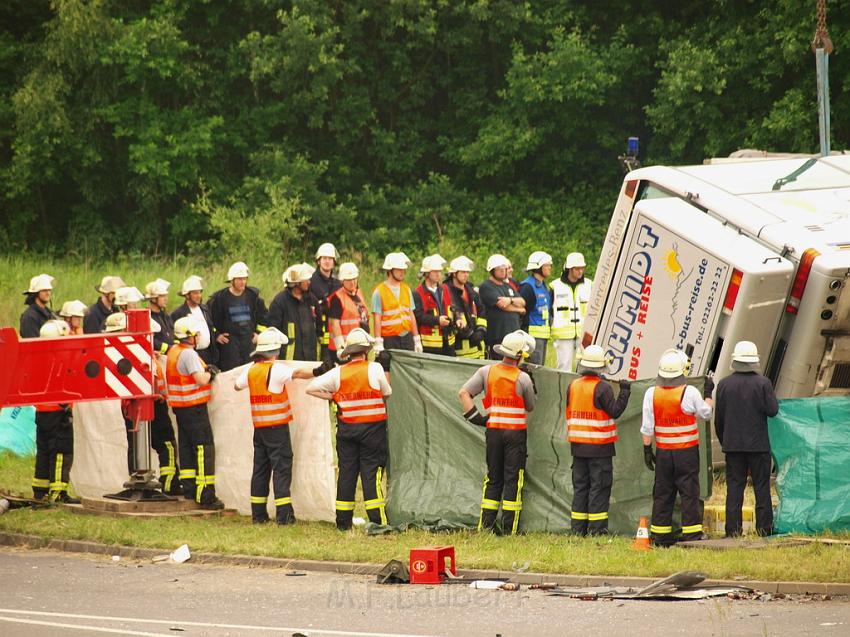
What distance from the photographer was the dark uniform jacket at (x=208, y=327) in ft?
54.3

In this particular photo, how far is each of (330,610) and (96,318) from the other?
26.0 ft

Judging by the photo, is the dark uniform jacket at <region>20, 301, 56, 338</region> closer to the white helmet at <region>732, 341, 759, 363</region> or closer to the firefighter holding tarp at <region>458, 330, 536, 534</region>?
the firefighter holding tarp at <region>458, 330, 536, 534</region>

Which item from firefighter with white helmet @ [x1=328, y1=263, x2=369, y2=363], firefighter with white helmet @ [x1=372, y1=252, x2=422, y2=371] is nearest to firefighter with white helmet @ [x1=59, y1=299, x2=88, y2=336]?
firefighter with white helmet @ [x1=328, y1=263, x2=369, y2=363]

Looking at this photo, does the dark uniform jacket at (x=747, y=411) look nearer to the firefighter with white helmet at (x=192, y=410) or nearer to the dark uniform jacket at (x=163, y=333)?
the firefighter with white helmet at (x=192, y=410)

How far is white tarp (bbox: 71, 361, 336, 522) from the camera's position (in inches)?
539

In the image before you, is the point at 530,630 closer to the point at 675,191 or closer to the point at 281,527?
the point at 281,527

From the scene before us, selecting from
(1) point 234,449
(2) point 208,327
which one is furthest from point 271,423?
(2) point 208,327

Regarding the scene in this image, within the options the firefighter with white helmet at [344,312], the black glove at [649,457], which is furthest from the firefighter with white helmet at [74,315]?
the black glove at [649,457]

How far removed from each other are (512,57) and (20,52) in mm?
11269

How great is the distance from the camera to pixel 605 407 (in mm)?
12500

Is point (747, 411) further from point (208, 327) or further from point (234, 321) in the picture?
point (234, 321)

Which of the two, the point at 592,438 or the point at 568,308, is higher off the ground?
the point at 568,308

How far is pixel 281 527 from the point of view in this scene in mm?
13492

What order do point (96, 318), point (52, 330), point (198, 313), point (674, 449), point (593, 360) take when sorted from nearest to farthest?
1. point (674, 449)
2. point (593, 360)
3. point (52, 330)
4. point (198, 313)
5. point (96, 318)
